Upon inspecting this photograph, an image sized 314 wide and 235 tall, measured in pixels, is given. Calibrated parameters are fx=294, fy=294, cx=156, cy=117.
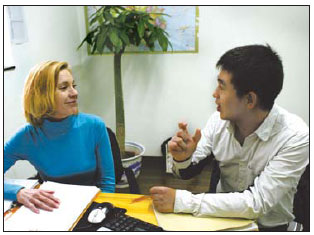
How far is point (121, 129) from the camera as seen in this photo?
2.47 metres

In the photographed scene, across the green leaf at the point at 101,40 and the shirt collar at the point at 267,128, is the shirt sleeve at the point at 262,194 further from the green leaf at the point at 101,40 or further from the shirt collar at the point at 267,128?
the green leaf at the point at 101,40

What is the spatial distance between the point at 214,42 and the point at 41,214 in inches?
83.6

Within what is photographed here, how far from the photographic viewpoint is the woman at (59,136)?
3.81 feet

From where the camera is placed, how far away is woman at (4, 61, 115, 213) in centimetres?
116

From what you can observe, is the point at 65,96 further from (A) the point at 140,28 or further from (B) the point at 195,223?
(A) the point at 140,28

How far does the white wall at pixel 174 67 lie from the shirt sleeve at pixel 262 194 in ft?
5.56

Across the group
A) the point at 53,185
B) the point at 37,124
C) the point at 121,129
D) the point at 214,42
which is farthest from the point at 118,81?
the point at 53,185

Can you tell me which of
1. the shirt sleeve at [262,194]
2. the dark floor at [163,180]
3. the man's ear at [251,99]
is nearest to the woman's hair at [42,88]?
the shirt sleeve at [262,194]

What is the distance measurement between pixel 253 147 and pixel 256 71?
0.30 metres

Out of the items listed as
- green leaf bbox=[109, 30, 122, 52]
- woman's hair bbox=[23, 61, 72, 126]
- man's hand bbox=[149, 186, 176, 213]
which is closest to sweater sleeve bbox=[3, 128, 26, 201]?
woman's hair bbox=[23, 61, 72, 126]

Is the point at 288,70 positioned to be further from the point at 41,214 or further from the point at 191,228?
the point at 41,214

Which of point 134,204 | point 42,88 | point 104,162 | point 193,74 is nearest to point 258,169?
point 134,204

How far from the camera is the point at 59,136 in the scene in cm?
122

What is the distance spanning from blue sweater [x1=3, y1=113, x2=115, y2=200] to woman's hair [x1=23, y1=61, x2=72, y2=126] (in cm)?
7
